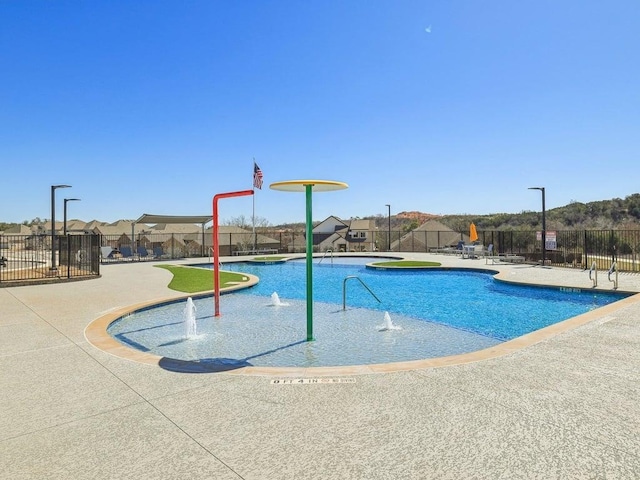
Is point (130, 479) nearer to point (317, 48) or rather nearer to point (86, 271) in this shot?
point (317, 48)

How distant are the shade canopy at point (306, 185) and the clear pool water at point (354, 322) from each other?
2.52 m

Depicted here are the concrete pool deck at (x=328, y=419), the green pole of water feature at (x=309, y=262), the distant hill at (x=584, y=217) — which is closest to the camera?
the concrete pool deck at (x=328, y=419)

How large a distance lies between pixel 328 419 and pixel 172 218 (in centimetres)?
2407

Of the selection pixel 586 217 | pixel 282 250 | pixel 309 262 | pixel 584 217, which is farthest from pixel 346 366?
pixel 584 217

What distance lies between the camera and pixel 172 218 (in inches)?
990

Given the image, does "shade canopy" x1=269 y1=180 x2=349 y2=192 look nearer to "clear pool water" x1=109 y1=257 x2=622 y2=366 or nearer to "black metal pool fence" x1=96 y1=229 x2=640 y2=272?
"clear pool water" x1=109 y1=257 x2=622 y2=366

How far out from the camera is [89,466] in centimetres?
256

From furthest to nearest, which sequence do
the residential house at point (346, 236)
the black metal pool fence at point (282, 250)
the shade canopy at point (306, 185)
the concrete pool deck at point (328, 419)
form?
the residential house at point (346, 236) < the black metal pool fence at point (282, 250) < the shade canopy at point (306, 185) < the concrete pool deck at point (328, 419)

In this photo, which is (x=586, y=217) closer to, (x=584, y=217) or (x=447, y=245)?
(x=584, y=217)

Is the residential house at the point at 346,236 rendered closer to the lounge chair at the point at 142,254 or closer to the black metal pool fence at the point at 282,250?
the black metal pool fence at the point at 282,250

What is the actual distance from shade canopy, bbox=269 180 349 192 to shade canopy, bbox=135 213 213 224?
2006 cm

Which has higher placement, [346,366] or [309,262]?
[309,262]

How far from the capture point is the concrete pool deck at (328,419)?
8.25 feet

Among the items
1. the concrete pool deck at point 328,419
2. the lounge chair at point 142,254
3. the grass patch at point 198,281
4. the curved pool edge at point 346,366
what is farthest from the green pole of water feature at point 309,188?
the lounge chair at point 142,254
